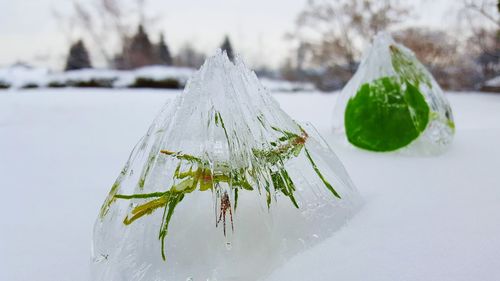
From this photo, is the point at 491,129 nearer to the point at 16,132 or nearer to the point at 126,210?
the point at 126,210

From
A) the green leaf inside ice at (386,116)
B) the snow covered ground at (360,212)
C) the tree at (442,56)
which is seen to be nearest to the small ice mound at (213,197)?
the snow covered ground at (360,212)

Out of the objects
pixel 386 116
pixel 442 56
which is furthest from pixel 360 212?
pixel 442 56

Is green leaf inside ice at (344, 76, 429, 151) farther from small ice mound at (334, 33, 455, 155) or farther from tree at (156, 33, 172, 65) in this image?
tree at (156, 33, 172, 65)

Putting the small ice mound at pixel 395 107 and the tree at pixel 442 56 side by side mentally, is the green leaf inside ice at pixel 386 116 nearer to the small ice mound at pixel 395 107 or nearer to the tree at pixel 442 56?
the small ice mound at pixel 395 107

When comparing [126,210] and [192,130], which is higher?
[192,130]

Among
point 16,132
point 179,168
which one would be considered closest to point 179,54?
point 16,132

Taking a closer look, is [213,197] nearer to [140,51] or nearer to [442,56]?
[442,56]
